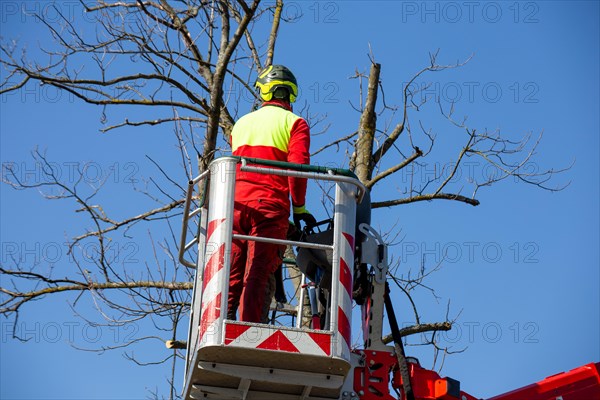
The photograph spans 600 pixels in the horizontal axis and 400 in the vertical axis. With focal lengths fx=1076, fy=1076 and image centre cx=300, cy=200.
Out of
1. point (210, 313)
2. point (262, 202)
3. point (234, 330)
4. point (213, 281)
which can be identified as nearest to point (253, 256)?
point (262, 202)

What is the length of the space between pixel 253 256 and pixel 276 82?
1590mm

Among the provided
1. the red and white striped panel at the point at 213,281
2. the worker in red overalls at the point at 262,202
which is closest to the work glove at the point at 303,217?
the worker in red overalls at the point at 262,202

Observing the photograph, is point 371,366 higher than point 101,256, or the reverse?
point 101,256

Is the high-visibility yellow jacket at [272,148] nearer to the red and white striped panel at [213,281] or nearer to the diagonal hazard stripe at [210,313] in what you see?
the red and white striped panel at [213,281]

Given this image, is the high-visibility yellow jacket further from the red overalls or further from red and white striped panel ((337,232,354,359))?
red and white striped panel ((337,232,354,359))

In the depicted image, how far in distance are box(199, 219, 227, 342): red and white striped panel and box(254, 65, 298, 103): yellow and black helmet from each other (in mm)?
1528

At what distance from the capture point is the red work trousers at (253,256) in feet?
24.6

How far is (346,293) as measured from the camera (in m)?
7.25

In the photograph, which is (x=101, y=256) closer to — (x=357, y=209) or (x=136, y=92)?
(x=136, y=92)

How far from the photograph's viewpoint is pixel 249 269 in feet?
24.8

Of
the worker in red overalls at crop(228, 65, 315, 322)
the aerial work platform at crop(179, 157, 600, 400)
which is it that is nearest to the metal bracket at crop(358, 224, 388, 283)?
the aerial work platform at crop(179, 157, 600, 400)

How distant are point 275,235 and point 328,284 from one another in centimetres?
63

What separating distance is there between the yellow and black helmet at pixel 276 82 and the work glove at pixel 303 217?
99 centimetres

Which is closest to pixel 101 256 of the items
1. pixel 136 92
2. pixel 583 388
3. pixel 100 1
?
pixel 136 92
